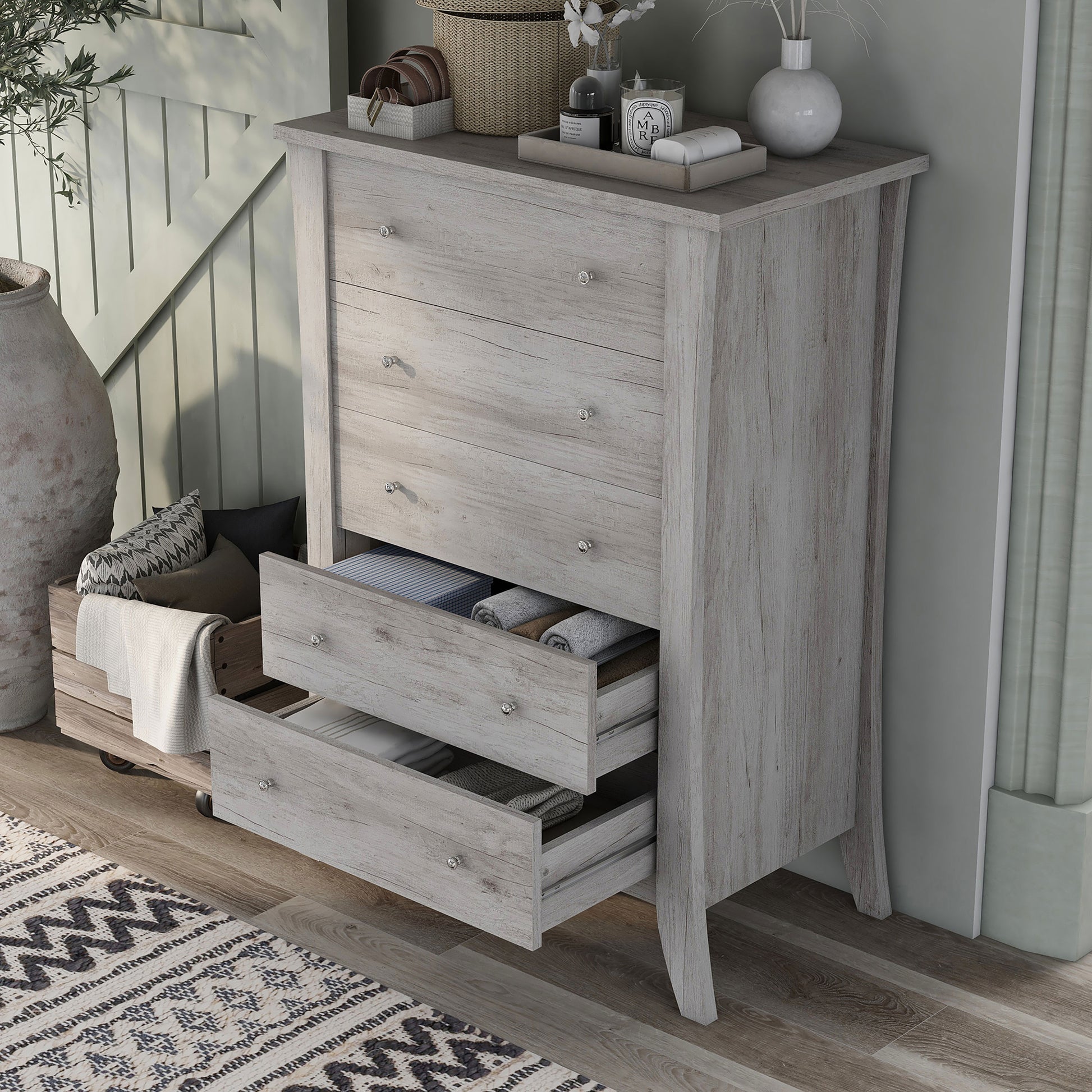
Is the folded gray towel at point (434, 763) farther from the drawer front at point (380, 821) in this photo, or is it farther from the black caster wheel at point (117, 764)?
the black caster wheel at point (117, 764)

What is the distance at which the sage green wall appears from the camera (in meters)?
2.12

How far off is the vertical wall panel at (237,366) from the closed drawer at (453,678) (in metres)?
0.78

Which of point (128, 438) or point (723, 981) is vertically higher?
point (128, 438)

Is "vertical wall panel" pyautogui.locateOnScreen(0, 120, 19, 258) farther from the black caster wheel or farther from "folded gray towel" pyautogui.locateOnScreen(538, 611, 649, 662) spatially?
"folded gray towel" pyautogui.locateOnScreen(538, 611, 649, 662)

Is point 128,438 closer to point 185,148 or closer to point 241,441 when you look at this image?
point 241,441

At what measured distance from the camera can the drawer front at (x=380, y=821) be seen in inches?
81.4

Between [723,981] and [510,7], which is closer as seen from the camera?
[510,7]

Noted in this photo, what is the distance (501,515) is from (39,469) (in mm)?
1068

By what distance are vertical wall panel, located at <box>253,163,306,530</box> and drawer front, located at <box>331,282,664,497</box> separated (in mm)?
573

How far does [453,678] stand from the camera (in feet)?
7.07

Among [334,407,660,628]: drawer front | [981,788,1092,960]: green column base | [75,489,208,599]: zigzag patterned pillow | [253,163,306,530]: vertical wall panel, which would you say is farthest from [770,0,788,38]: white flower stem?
[75,489,208,599]: zigzag patterned pillow

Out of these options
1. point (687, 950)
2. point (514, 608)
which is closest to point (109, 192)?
point (514, 608)

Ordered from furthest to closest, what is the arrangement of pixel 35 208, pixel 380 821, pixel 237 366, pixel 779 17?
pixel 35 208 < pixel 237 366 < pixel 380 821 < pixel 779 17

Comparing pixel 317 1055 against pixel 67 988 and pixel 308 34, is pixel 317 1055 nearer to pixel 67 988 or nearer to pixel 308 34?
pixel 67 988
